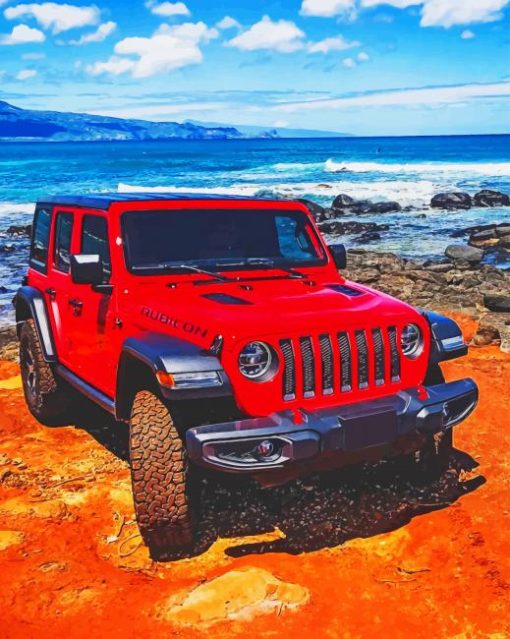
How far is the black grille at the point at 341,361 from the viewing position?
3926 mm

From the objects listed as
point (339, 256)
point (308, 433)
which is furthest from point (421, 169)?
point (308, 433)

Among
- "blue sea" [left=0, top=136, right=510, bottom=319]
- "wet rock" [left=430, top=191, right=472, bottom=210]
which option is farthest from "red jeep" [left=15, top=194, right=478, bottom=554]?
"wet rock" [left=430, top=191, right=472, bottom=210]

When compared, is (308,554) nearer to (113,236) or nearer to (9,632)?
(9,632)

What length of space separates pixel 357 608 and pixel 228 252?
2.66m

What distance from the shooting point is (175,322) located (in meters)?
4.19

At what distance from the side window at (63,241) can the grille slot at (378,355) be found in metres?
2.77

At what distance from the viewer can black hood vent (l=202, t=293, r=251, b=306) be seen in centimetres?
431

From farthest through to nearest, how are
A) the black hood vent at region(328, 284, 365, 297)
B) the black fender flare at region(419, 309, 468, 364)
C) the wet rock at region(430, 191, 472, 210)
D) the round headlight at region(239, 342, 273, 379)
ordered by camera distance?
the wet rock at region(430, 191, 472, 210) < the black hood vent at region(328, 284, 365, 297) < the black fender flare at region(419, 309, 468, 364) < the round headlight at region(239, 342, 273, 379)

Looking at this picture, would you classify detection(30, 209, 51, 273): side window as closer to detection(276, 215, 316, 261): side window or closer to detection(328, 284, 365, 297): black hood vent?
detection(276, 215, 316, 261): side window

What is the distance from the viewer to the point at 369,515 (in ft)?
15.3

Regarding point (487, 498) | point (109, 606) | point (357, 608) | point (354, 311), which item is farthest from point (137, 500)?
point (487, 498)

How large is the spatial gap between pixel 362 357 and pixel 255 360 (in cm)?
68

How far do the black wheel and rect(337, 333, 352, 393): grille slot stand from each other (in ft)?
10.1

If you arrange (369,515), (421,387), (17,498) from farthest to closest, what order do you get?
(17,498)
(369,515)
(421,387)
